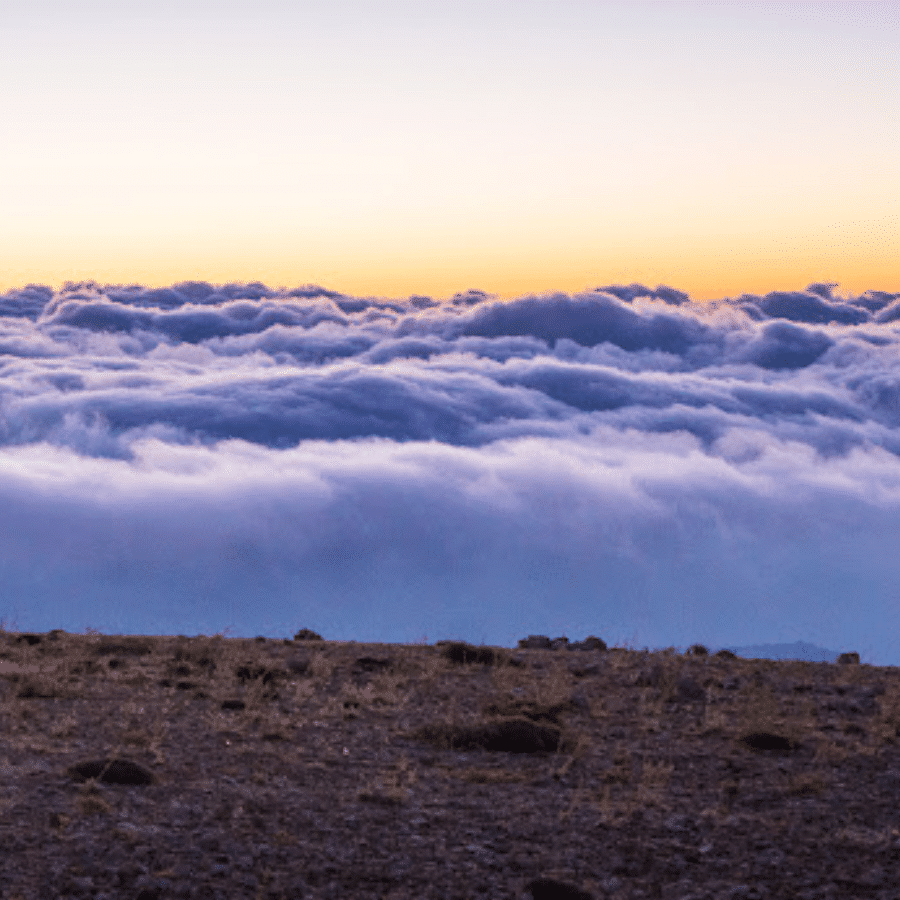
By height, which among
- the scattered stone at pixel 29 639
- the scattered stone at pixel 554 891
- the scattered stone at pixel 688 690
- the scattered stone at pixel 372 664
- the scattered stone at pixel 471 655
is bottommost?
the scattered stone at pixel 554 891

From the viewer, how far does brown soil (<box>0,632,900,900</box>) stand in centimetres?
850

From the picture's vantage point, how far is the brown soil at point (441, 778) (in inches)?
335

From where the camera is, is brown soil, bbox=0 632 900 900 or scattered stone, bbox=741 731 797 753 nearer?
brown soil, bbox=0 632 900 900

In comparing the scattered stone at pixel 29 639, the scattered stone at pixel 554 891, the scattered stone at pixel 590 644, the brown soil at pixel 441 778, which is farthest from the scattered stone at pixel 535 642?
the scattered stone at pixel 554 891

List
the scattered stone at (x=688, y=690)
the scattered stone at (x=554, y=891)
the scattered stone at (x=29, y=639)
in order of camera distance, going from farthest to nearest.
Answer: the scattered stone at (x=29, y=639), the scattered stone at (x=688, y=690), the scattered stone at (x=554, y=891)

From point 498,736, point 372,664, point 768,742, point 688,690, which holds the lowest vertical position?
point 498,736

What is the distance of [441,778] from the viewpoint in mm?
11195

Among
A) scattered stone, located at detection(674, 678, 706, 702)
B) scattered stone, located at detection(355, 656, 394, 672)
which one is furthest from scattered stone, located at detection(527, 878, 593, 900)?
scattered stone, located at detection(355, 656, 394, 672)

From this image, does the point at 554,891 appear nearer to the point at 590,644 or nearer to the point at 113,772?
the point at 113,772

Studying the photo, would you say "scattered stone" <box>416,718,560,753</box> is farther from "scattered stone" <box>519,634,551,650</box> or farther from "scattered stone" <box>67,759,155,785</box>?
"scattered stone" <box>519,634,551,650</box>

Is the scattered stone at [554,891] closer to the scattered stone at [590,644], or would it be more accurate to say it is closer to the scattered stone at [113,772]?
the scattered stone at [113,772]

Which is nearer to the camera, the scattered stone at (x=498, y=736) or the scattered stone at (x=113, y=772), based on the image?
the scattered stone at (x=113, y=772)

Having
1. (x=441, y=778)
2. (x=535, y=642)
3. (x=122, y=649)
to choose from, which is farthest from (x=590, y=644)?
(x=441, y=778)

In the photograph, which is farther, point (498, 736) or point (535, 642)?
point (535, 642)
